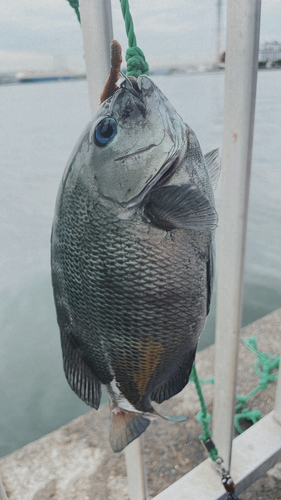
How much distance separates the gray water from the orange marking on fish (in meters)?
0.90

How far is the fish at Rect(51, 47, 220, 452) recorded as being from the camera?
1.15ft

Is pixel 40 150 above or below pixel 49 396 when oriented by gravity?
above

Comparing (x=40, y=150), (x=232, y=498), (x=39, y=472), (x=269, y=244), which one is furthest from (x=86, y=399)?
(x=269, y=244)

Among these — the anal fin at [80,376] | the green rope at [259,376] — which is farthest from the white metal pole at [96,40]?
the green rope at [259,376]

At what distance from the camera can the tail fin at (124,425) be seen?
0.50 metres

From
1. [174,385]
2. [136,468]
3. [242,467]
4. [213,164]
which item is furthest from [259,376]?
[213,164]

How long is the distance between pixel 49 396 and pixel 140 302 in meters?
1.57

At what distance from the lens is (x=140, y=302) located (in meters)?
0.40

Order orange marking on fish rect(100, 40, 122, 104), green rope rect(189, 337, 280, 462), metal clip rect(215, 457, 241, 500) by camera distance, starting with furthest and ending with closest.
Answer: green rope rect(189, 337, 280, 462)
metal clip rect(215, 457, 241, 500)
orange marking on fish rect(100, 40, 122, 104)

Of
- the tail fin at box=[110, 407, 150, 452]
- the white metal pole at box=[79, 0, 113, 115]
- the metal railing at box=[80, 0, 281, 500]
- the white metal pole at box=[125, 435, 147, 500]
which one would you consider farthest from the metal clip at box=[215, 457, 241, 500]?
the white metal pole at box=[79, 0, 113, 115]

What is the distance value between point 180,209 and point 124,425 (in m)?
0.33

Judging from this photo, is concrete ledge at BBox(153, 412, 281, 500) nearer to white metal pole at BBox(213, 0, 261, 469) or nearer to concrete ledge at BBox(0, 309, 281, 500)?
concrete ledge at BBox(0, 309, 281, 500)

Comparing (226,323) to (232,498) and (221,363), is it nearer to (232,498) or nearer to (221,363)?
(221,363)

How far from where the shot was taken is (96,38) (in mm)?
551
